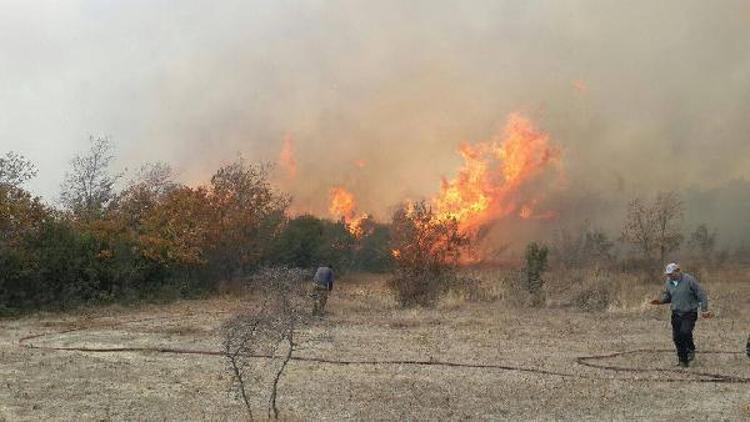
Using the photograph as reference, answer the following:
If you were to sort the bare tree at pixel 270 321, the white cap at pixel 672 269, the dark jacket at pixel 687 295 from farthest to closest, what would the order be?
the white cap at pixel 672 269, the dark jacket at pixel 687 295, the bare tree at pixel 270 321

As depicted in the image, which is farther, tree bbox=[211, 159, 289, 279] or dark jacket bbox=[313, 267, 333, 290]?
tree bbox=[211, 159, 289, 279]

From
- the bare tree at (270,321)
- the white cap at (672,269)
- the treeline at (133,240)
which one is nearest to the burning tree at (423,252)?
the treeline at (133,240)

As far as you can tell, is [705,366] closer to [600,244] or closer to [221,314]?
[221,314]

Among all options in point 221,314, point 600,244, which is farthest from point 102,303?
point 600,244

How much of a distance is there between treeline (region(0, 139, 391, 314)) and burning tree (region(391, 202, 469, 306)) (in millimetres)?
1614

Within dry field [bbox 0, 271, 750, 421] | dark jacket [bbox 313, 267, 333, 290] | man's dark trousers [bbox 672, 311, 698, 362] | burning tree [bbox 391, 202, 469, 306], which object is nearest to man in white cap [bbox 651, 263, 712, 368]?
man's dark trousers [bbox 672, 311, 698, 362]

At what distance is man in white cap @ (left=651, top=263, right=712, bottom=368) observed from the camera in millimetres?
12586

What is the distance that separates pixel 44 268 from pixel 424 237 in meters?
13.3

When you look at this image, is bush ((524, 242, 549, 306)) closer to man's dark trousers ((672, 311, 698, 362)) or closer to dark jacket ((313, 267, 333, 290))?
dark jacket ((313, 267, 333, 290))

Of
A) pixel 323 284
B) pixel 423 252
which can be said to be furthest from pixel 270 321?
pixel 423 252

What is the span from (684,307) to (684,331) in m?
0.44

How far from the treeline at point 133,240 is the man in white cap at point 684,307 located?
43.5 ft

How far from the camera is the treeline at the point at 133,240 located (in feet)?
79.7

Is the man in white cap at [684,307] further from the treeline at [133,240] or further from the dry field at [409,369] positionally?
the treeline at [133,240]
